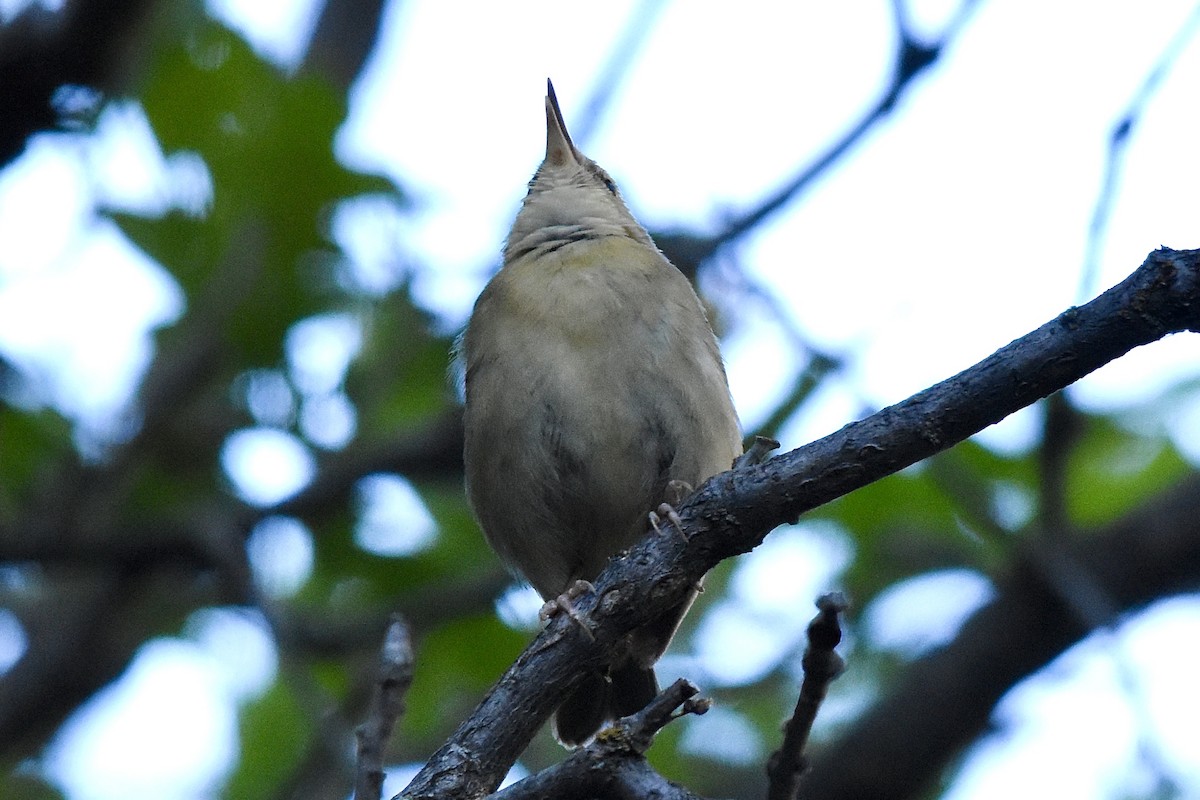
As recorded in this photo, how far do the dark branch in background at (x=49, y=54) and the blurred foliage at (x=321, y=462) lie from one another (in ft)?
2.24

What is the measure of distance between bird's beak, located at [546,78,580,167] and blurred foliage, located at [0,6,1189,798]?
3.99ft

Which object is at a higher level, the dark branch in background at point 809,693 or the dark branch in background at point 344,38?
the dark branch in background at point 344,38

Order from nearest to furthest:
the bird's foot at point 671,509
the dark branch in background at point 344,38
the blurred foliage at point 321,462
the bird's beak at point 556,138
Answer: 1. the bird's foot at point 671,509
2. the blurred foliage at point 321,462
3. the bird's beak at point 556,138
4. the dark branch in background at point 344,38

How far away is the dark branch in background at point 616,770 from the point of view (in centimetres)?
351

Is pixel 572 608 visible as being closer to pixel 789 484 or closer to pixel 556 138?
pixel 789 484

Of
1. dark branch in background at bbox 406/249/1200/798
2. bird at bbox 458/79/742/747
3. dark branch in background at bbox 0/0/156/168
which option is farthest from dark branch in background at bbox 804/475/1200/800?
dark branch in background at bbox 0/0/156/168

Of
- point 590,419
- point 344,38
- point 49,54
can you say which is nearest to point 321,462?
point 590,419

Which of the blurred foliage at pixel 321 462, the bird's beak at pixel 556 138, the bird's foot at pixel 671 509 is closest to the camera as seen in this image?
the bird's foot at pixel 671 509

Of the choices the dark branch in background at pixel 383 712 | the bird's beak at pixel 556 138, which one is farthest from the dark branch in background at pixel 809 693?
the bird's beak at pixel 556 138

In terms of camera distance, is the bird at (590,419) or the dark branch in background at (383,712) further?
the bird at (590,419)

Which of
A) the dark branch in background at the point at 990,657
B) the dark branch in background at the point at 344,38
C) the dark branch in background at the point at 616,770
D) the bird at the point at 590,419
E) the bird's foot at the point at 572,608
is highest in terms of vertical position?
the dark branch in background at the point at 344,38

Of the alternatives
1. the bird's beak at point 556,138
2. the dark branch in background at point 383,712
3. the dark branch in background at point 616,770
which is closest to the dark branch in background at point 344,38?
the bird's beak at point 556,138

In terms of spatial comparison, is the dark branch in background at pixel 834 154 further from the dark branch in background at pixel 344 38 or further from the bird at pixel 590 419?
the dark branch in background at pixel 344 38

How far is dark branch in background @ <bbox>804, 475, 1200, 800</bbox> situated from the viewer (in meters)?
6.35
